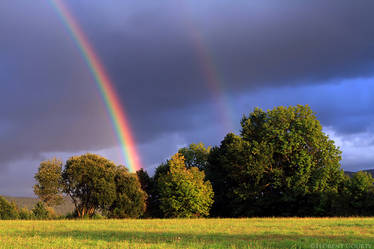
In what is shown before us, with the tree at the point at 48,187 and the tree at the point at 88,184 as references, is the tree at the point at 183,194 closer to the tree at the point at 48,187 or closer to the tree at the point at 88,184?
the tree at the point at 88,184

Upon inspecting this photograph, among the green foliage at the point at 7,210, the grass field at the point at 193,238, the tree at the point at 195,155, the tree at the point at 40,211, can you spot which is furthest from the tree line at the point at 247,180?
the grass field at the point at 193,238

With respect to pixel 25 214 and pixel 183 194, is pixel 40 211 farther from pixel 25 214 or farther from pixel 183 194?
pixel 183 194

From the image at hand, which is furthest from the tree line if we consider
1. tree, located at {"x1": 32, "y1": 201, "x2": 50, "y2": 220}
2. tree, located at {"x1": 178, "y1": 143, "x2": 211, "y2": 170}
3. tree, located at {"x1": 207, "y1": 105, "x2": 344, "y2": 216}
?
tree, located at {"x1": 178, "y1": 143, "x2": 211, "y2": 170}

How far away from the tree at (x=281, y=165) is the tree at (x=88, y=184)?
20.4 metres

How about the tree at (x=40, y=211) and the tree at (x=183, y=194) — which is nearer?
the tree at (x=183, y=194)

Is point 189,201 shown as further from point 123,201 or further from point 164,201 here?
point 123,201

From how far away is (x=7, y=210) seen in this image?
65125mm

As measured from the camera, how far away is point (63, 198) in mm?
65125

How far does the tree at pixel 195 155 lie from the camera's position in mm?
87606

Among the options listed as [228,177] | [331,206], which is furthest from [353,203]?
[228,177]

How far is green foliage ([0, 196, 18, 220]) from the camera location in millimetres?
62553

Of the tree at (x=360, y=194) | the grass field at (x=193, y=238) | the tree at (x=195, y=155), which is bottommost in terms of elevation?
the grass field at (x=193, y=238)

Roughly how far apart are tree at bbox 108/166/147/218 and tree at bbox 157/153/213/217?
21.9ft

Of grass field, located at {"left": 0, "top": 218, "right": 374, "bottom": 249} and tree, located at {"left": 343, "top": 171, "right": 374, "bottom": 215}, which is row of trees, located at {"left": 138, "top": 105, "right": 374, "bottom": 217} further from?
grass field, located at {"left": 0, "top": 218, "right": 374, "bottom": 249}
